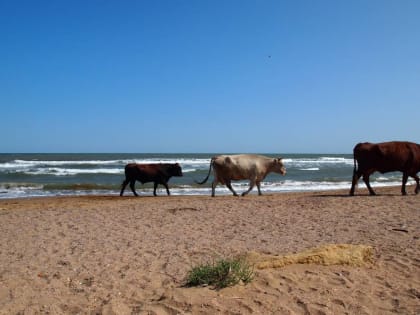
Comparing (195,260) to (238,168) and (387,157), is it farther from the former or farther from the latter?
(387,157)

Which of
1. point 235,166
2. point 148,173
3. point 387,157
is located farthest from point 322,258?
point 148,173

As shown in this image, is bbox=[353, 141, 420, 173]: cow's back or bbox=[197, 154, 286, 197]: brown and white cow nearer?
bbox=[353, 141, 420, 173]: cow's back

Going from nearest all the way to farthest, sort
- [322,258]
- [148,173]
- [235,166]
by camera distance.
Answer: [322,258], [235,166], [148,173]

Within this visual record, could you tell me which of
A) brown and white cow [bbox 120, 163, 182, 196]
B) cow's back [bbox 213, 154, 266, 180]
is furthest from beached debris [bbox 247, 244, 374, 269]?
brown and white cow [bbox 120, 163, 182, 196]

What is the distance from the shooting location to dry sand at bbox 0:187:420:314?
4570 millimetres

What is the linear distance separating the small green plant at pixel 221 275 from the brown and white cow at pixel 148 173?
13.6 meters

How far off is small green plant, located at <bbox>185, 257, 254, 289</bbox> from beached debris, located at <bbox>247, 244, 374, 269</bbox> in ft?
1.71

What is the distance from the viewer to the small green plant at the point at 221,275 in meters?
4.90

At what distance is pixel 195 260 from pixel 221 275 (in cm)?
134

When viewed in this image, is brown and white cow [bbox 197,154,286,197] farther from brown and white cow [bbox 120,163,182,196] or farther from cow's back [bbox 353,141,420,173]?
brown and white cow [bbox 120,163,182,196]

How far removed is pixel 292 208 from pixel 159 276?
21.2ft

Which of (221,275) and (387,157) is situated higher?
(387,157)

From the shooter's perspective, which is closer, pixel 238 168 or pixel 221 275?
pixel 221 275

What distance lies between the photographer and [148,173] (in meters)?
18.5
